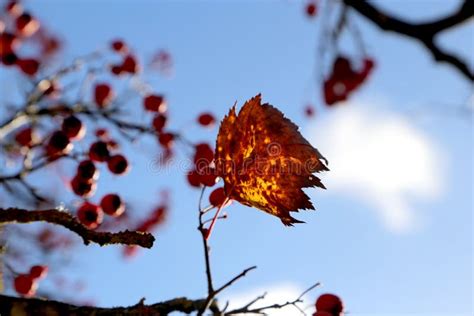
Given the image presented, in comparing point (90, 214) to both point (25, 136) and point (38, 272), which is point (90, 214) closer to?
point (38, 272)

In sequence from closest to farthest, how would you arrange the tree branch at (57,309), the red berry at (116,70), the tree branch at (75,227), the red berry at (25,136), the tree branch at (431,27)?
the tree branch at (57,309) < the tree branch at (75,227) < the tree branch at (431,27) < the red berry at (25,136) < the red berry at (116,70)

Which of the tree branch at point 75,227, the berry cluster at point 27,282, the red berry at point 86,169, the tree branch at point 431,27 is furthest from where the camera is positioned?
the red berry at point 86,169

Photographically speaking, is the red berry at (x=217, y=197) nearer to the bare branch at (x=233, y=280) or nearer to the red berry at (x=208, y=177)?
the red berry at (x=208, y=177)

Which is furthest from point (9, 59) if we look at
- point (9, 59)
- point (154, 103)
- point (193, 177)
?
point (193, 177)

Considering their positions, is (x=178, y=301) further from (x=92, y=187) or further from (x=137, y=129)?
(x=137, y=129)

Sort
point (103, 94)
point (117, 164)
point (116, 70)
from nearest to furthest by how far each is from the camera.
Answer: point (117, 164) < point (103, 94) < point (116, 70)

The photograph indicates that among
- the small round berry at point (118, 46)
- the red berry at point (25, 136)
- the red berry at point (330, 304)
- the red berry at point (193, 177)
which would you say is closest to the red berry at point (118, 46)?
the small round berry at point (118, 46)

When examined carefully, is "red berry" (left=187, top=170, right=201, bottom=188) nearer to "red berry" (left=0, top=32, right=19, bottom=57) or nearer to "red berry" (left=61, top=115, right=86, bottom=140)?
"red berry" (left=61, top=115, right=86, bottom=140)
